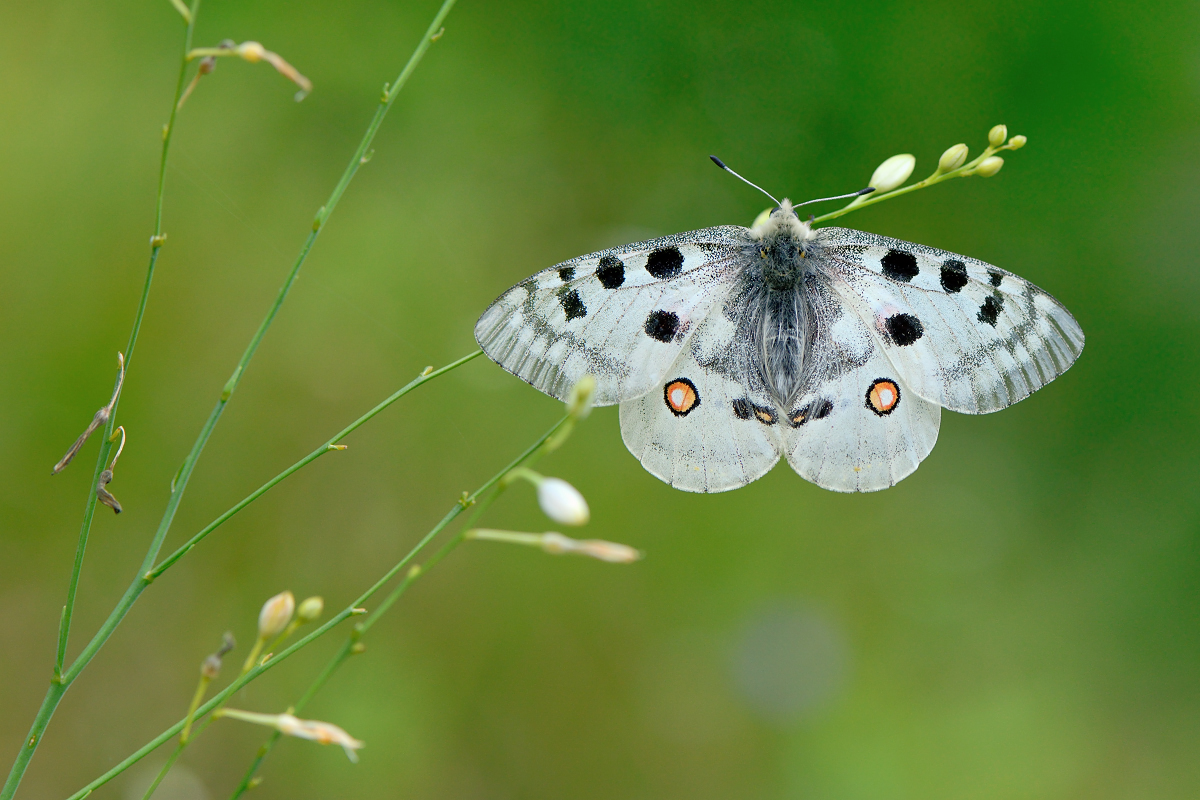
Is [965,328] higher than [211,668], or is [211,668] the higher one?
[965,328]

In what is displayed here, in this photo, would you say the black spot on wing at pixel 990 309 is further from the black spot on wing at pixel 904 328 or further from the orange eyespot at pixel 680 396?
the orange eyespot at pixel 680 396

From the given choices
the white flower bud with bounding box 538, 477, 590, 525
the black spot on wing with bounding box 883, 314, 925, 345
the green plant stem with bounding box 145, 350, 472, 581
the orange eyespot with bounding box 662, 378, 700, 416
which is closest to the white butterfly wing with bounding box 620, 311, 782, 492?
the orange eyespot with bounding box 662, 378, 700, 416

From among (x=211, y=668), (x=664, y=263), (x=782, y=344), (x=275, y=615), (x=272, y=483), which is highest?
(x=782, y=344)

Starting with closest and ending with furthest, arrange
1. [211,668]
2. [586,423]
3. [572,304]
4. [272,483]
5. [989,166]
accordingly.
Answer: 1. [211,668]
2. [272,483]
3. [989,166]
4. [572,304]
5. [586,423]

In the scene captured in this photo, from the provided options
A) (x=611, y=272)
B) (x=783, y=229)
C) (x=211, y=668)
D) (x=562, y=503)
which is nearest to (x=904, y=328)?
(x=783, y=229)

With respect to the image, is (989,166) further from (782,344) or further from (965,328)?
(782,344)

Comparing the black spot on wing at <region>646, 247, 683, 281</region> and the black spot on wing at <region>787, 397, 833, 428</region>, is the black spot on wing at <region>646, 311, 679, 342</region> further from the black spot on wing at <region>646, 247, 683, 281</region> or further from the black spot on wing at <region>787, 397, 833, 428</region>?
the black spot on wing at <region>787, 397, 833, 428</region>

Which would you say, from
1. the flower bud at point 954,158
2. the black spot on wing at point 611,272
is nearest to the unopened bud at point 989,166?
the flower bud at point 954,158
